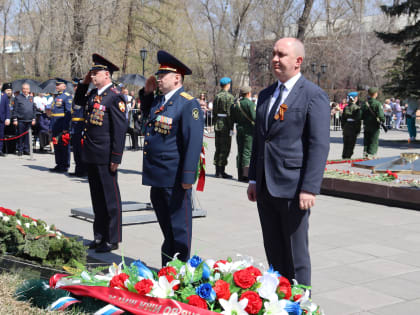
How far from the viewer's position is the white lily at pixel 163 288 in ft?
11.5

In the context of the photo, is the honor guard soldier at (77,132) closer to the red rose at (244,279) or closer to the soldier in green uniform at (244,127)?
the soldier in green uniform at (244,127)

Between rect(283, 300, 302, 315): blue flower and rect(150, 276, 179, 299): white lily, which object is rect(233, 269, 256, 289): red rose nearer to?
rect(283, 300, 302, 315): blue flower

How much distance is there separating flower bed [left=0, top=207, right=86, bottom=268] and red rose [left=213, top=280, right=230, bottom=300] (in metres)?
1.74

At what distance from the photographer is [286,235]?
3.96m

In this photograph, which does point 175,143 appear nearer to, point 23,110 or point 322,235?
point 322,235

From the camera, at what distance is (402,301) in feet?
15.8

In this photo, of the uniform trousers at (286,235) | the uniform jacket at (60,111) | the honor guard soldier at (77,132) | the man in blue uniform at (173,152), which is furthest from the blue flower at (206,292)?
the uniform jacket at (60,111)

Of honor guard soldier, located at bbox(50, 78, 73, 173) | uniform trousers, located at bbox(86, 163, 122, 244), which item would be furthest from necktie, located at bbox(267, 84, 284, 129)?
honor guard soldier, located at bbox(50, 78, 73, 173)

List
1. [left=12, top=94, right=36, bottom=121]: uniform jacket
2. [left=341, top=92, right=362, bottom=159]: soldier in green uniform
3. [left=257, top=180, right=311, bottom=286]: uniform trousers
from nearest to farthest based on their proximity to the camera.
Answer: [left=257, top=180, right=311, bottom=286]: uniform trousers
[left=341, top=92, right=362, bottom=159]: soldier in green uniform
[left=12, top=94, right=36, bottom=121]: uniform jacket

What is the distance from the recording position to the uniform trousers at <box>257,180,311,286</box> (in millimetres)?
3908

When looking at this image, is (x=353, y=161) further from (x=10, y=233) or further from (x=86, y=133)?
(x=10, y=233)

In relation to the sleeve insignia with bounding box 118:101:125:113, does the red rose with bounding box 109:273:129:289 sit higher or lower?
lower

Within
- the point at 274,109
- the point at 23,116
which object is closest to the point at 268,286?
the point at 274,109

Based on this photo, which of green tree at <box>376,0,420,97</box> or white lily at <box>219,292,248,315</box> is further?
green tree at <box>376,0,420,97</box>
